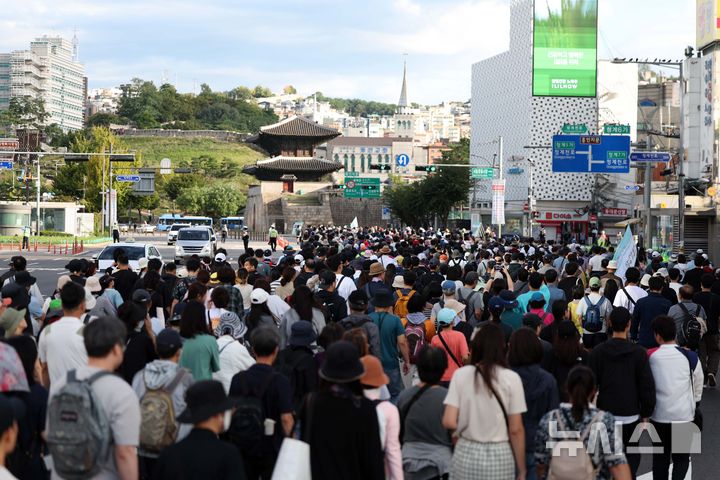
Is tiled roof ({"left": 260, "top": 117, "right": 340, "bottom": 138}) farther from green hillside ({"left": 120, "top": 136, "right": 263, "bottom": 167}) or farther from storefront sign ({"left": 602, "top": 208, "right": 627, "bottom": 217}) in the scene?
green hillside ({"left": 120, "top": 136, "right": 263, "bottom": 167})

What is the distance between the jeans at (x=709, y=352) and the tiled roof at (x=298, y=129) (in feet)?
318

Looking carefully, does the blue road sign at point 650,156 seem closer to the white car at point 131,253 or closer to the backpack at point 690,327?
the white car at point 131,253

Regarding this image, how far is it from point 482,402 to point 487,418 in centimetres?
9

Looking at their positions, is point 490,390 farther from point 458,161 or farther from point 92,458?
point 458,161

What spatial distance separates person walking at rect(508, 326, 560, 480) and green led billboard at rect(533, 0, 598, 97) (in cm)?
8282

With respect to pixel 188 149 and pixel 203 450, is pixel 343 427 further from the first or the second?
pixel 188 149

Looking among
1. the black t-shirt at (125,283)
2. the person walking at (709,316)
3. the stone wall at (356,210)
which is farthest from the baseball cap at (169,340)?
the stone wall at (356,210)

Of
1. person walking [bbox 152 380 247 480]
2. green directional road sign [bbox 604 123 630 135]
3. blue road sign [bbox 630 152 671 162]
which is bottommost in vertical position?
person walking [bbox 152 380 247 480]

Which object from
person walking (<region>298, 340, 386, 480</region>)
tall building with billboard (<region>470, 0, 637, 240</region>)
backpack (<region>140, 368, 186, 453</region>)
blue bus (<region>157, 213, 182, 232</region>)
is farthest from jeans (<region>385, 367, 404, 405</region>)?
blue bus (<region>157, 213, 182, 232</region>)

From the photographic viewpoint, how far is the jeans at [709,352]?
13.6 metres

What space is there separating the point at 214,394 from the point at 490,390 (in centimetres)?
167

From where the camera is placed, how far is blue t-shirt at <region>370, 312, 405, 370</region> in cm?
948

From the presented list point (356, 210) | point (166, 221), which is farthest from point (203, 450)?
point (356, 210)

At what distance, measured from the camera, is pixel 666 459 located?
8312mm
